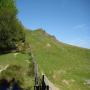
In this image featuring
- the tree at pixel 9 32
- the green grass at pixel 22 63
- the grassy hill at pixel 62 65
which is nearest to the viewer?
the green grass at pixel 22 63

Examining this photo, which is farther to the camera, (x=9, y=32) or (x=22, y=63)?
(x=9, y=32)

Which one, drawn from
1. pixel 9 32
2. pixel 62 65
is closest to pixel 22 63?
pixel 62 65

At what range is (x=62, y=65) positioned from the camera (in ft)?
134

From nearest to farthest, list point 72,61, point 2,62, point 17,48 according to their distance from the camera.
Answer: point 2,62 → point 17,48 → point 72,61

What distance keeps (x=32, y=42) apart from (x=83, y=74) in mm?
14463

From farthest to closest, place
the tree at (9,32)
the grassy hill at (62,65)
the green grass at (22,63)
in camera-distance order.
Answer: the tree at (9,32) → the grassy hill at (62,65) → the green grass at (22,63)

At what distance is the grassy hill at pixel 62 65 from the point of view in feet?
111

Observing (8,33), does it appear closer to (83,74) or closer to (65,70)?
(65,70)

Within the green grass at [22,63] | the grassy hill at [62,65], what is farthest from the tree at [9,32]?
the green grass at [22,63]

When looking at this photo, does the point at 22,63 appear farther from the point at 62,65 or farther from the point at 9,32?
the point at 9,32

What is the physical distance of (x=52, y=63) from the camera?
130ft

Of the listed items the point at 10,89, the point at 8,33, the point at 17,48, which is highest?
the point at 8,33

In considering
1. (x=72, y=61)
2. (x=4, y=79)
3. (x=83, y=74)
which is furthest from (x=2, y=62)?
(x=72, y=61)

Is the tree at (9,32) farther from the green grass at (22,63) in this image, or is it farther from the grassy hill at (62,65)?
the green grass at (22,63)
